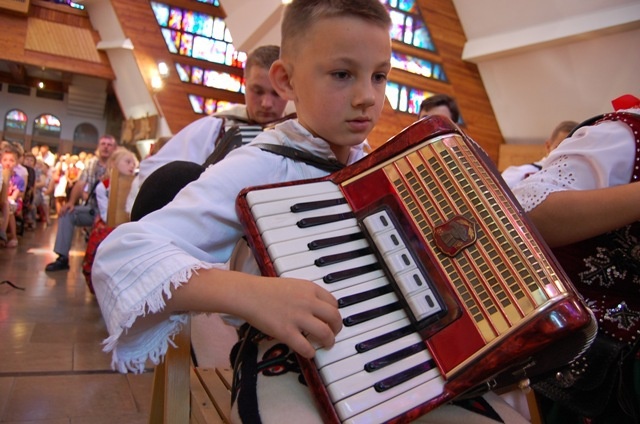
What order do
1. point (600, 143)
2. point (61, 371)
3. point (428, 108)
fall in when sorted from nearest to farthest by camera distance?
point (600, 143), point (61, 371), point (428, 108)

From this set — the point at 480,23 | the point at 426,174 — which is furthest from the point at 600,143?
the point at 480,23

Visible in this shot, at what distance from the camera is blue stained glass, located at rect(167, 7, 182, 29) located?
9938 millimetres

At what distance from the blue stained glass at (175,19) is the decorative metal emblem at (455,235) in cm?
1035

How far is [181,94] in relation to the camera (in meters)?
9.71

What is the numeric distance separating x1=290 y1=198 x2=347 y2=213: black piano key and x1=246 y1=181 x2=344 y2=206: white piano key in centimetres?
2

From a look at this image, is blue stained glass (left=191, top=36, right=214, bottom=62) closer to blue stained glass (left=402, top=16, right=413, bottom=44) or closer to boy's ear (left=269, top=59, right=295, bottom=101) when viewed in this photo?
blue stained glass (left=402, top=16, right=413, bottom=44)

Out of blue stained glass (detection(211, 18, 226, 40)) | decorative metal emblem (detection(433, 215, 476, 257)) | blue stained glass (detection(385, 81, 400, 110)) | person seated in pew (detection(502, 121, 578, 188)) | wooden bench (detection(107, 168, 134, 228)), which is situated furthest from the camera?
blue stained glass (detection(211, 18, 226, 40))

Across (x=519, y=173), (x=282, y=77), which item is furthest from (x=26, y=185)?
(x=282, y=77)

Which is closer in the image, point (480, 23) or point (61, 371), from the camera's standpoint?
point (61, 371)

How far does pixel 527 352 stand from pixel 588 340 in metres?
0.12

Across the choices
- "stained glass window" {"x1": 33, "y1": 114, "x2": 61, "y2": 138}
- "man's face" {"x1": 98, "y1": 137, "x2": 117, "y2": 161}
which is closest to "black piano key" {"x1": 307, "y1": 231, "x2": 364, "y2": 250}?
"man's face" {"x1": 98, "y1": 137, "x2": 117, "y2": 161}

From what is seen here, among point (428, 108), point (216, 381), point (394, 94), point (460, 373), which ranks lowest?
point (216, 381)

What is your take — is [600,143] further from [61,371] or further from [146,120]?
[146,120]

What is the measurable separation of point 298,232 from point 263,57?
1.40 meters
